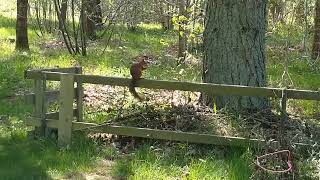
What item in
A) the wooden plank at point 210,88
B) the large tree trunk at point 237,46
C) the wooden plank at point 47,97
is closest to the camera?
the wooden plank at point 210,88

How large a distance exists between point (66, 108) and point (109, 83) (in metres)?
0.65

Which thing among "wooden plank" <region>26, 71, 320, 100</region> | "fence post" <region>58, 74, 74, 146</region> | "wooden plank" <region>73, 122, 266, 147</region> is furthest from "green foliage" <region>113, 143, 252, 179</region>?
"fence post" <region>58, 74, 74, 146</region>

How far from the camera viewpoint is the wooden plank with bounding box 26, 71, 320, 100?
650 centimetres

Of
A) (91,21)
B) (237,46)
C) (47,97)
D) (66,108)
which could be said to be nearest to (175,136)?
(66,108)

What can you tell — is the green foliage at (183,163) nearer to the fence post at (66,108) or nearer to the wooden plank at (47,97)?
the fence post at (66,108)

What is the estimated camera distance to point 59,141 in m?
7.17

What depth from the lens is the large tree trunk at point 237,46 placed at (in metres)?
7.93

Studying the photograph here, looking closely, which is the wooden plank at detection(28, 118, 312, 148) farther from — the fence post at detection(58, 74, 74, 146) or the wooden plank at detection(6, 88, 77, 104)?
the wooden plank at detection(6, 88, 77, 104)

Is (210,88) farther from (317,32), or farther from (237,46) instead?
(317,32)

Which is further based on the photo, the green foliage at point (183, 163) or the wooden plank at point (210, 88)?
the wooden plank at point (210, 88)

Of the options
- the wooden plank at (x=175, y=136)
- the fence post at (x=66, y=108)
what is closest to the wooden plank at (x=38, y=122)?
the fence post at (x=66, y=108)

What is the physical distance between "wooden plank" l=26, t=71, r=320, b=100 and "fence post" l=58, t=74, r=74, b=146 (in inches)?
5.9

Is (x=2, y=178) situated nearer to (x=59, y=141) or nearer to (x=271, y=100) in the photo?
(x=59, y=141)

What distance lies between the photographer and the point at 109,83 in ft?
23.5
